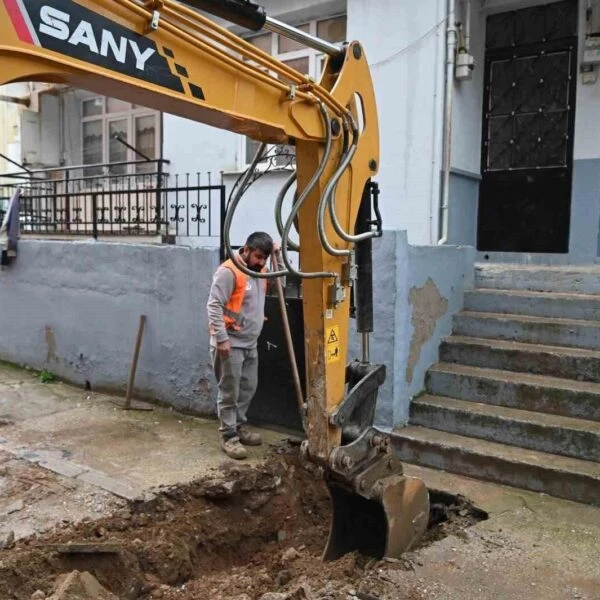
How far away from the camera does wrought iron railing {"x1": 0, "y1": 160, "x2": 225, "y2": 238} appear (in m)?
8.77

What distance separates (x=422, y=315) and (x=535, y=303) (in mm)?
1131

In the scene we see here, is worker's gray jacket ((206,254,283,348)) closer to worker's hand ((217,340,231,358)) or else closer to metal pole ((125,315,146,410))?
worker's hand ((217,340,231,358))

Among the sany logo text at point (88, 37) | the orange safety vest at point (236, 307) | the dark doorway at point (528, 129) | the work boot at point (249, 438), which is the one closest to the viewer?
the sany logo text at point (88, 37)

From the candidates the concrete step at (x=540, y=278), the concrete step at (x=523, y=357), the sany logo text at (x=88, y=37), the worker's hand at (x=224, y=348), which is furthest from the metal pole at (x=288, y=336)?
the sany logo text at (x=88, y=37)

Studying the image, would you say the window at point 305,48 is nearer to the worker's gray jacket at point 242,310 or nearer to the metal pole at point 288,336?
the metal pole at point 288,336

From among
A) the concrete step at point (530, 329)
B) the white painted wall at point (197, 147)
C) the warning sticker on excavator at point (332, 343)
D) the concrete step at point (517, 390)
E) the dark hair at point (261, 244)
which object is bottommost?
the concrete step at point (517, 390)

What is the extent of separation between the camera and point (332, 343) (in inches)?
140

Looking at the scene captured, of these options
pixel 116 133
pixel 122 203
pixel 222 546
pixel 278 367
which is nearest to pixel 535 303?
pixel 278 367

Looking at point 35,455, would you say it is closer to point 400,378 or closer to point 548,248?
point 400,378

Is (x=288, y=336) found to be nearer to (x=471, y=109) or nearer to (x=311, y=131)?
(x=311, y=131)

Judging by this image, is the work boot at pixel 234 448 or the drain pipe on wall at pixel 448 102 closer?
the work boot at pixel 234 448

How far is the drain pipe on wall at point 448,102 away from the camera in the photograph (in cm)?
692

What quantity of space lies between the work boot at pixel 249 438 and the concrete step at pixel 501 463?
119cm

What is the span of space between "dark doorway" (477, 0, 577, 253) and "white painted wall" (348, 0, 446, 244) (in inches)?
35.9
